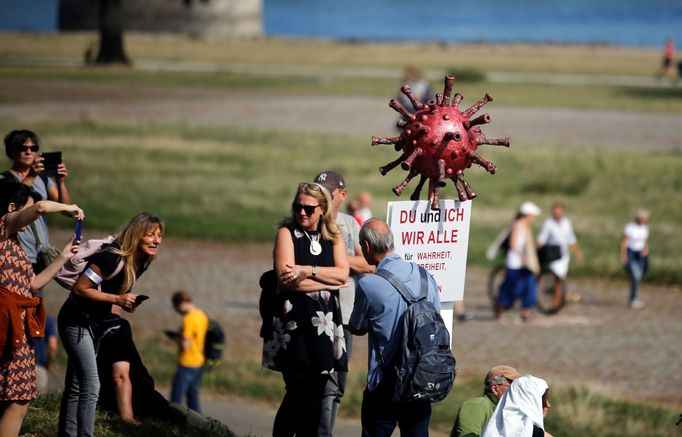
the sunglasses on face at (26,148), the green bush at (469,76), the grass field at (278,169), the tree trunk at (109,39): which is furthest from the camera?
the tree trunk at (109,39)

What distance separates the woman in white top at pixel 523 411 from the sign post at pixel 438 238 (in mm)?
1218

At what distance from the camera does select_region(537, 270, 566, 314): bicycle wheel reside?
57.3 feet

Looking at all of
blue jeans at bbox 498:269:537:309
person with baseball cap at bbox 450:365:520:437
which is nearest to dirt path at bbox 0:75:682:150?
blue jeans at bbox 498:269:537:309

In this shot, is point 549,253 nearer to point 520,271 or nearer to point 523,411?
point 520,271

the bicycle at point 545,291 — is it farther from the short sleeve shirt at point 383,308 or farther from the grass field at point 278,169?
the short sleeve shirt at point 383,308

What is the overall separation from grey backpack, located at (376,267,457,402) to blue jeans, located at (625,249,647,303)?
1126cm

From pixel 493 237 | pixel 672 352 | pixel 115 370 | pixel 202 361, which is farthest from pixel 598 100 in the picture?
pixel 115 370

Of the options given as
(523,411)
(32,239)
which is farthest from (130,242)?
(523,411)

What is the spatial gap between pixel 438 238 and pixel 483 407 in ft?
3.78

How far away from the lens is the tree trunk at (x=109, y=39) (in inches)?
2288

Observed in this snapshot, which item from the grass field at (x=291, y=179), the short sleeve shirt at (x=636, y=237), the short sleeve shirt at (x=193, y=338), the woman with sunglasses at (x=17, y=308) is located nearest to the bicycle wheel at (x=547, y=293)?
the short sleeve shirt at (x=636, y=237)

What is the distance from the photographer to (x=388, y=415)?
7387 millimetres

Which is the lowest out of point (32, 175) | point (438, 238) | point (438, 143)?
point (438, 238)

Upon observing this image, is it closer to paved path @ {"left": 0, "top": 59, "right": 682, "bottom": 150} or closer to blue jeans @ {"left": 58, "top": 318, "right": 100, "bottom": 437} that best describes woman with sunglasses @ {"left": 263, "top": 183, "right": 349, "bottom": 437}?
blue jeans @ {"left": 58, "top": 318, "right": 100, "bottom": 437}
